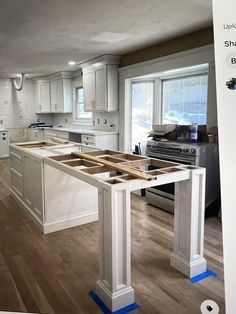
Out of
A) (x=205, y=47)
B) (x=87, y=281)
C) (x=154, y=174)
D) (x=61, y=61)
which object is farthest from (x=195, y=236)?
(x=61, y=61)

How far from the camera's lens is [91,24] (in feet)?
10.9

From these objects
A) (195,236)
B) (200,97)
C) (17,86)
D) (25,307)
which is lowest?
(25,307)

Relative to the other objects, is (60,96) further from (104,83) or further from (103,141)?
(103,141)

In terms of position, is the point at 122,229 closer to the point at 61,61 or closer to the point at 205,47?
the point at 205,47

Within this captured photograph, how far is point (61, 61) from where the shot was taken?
579 cm

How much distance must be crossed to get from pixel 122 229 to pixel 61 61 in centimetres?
469

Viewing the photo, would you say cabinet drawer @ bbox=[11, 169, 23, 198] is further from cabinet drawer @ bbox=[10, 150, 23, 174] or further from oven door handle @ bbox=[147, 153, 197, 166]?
oven door handle @ bbox=[147, 153, 197, 166]

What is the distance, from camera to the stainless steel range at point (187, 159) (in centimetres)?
345

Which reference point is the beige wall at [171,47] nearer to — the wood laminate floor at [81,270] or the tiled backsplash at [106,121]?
the tiled backsplash at [106,121]

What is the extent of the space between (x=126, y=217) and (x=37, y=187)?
1667 mm

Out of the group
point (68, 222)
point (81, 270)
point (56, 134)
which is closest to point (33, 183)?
point (68, 222)

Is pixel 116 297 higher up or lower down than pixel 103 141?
lower down

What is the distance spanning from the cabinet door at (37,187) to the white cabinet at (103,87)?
244 centimetres

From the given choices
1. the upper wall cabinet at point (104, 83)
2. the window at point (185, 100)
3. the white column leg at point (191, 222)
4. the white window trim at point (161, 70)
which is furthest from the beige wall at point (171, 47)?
the white column leg at point (191, 222)
